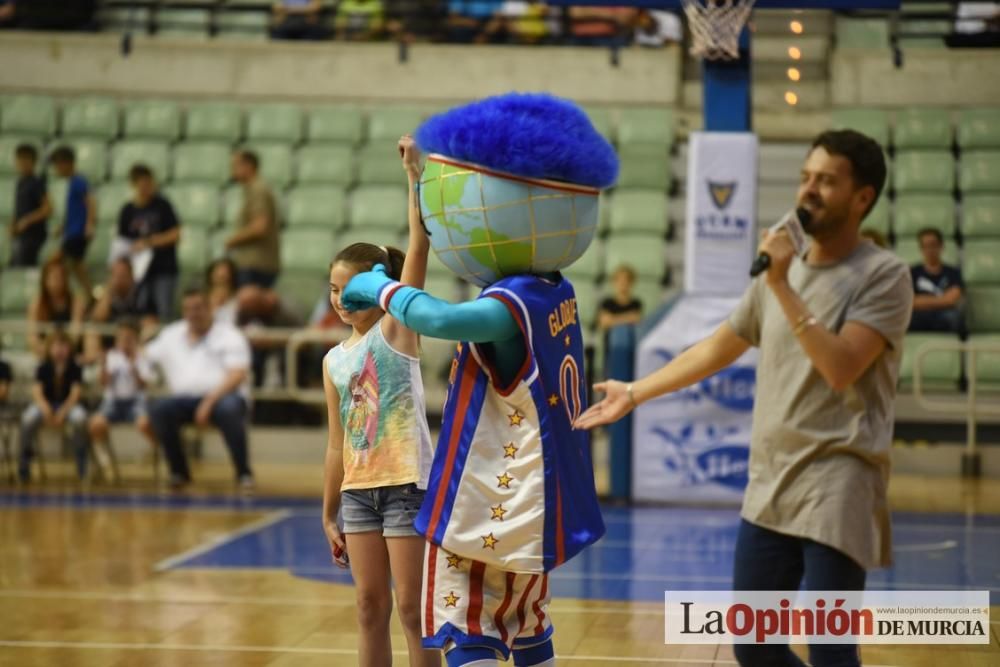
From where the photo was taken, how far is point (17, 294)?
1270cm

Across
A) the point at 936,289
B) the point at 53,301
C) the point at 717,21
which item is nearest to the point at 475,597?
the point at 717,21

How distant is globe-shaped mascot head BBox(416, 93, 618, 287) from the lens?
345cm

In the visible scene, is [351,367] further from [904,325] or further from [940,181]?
[940,181]

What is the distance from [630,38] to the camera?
13.9 meters

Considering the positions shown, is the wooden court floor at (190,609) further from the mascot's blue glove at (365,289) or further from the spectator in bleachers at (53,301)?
A: the spectator in bleachers at (53,301)

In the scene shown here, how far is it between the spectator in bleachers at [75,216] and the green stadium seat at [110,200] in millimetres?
988

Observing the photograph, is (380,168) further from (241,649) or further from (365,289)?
(365,289)

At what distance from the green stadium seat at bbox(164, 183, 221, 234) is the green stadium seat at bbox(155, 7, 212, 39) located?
76.2 inches

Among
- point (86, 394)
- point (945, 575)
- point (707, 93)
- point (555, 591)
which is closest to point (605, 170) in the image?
point (555, 591)

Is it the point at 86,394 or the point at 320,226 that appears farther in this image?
the point at 320,226

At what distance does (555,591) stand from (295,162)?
8026mm

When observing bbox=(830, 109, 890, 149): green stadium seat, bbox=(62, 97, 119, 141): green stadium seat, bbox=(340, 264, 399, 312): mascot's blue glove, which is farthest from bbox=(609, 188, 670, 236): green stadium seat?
bbox=(340, 264, 399, 312): mascot's blue glove

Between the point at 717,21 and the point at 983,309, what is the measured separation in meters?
4.21

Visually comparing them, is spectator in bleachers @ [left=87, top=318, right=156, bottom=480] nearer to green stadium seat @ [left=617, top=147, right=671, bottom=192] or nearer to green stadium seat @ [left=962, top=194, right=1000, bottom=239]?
green stadium seat @ [left=617, top=147, right=671, bottom=192]
